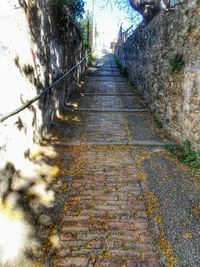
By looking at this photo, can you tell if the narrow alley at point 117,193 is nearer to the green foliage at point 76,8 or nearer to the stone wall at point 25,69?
the stone wall at point 25,69

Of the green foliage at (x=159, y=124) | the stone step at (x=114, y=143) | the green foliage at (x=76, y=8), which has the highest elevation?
the green foliage at (x=76, y=8)

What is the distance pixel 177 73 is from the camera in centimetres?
512

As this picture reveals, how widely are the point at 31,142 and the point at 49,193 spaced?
127cm

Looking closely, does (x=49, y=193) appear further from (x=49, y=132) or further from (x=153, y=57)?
(x=153, y=57)

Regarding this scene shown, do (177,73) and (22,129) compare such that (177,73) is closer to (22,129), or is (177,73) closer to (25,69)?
(25,69)

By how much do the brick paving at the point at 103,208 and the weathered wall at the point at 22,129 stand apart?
367mm

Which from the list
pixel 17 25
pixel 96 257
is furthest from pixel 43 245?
pixel 17 25

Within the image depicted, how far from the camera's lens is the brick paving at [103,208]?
2.61 meters

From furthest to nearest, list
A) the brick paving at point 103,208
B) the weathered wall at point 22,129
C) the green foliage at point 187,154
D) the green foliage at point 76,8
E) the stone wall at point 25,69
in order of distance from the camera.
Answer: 1. the green foliage at point 76,8
2. the green foliage at point 187,154
3. the stone wall at point 25,69
4. the weathered wall at point 22,129
5. the brick paving at point 103,208

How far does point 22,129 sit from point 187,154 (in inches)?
119

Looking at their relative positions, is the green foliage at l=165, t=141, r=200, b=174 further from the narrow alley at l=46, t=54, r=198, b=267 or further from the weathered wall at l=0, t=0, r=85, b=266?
the weathered wall at l=0, t=0, r=85, b=266

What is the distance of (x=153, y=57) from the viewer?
715cm

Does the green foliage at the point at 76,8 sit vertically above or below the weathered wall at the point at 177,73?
above

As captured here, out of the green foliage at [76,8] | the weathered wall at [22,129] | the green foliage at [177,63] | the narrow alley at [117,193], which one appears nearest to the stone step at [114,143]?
the narrow alley at [117,193]
